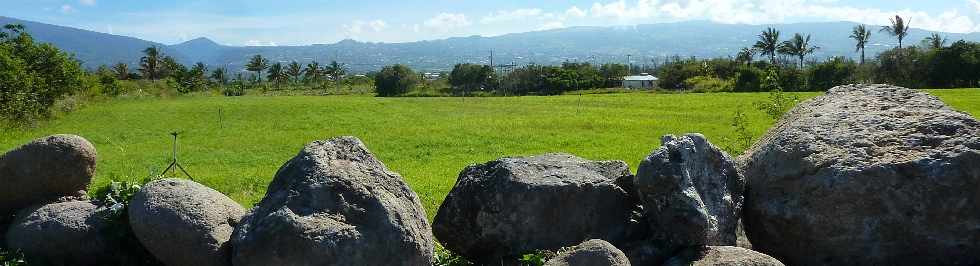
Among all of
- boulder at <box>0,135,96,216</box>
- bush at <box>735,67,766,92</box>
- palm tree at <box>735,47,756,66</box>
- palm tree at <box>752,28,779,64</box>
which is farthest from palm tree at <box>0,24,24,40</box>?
palm tree at <box>752,28,779,64</box>

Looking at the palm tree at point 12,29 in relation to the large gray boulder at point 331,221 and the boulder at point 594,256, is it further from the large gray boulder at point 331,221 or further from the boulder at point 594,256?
the boulder at point 594,256

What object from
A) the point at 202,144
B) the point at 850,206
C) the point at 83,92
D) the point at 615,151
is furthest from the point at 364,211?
the point at 83,92

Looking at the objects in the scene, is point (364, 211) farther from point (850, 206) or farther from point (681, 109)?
point (681, 109)

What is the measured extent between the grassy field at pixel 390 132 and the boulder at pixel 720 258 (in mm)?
7149

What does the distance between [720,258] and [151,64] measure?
127m

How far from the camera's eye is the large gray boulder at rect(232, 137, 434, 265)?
5449 mm

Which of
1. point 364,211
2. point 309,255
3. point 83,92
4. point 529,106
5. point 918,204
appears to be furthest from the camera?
point 83,92

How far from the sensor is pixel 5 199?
25.9 feet

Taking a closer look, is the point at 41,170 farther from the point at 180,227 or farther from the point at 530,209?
the point at 530,209

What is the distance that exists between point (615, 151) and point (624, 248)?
18.4 m

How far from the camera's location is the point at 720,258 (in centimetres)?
618

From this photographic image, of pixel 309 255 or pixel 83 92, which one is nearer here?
pixel 309 255

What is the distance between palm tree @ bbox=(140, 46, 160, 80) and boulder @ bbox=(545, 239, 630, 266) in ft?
414

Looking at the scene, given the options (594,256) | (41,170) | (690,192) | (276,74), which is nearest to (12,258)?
(41,170)
